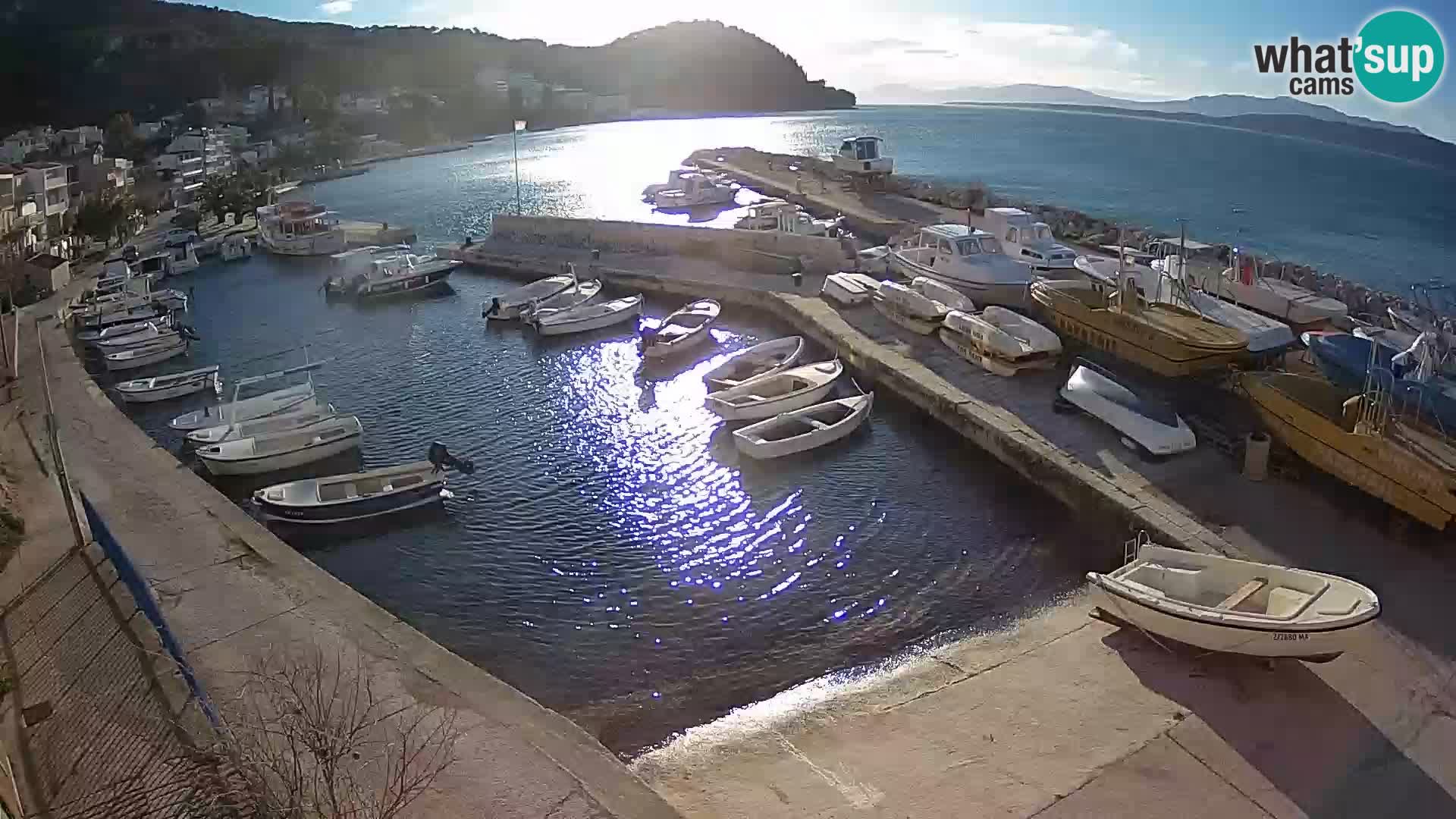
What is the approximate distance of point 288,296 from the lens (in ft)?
103

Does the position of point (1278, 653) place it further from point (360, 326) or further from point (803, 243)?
→ point (360, 326)

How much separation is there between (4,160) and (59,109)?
126ft

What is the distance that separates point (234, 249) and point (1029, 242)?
3163cm

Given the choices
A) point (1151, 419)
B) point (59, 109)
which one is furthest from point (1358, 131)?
point (59, 109)

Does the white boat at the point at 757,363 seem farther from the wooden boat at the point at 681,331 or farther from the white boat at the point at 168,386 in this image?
the white boat at the point at 168,386

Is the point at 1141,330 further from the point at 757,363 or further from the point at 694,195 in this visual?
the point at 694,195

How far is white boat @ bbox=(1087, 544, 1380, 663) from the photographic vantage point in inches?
347

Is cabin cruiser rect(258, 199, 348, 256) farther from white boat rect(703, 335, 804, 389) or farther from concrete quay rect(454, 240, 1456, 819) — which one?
concrete quay rect(454, 240, 1456, 819)

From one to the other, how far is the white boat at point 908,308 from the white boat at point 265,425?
41.2 ft

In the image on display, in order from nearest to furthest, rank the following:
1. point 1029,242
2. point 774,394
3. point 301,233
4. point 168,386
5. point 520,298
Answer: point 774,394 → point 168,386 → point 1029,242 → point 520,298 → point 301,233

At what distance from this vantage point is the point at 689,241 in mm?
31328

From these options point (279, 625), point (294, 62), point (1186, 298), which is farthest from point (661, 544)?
point (294, 62)

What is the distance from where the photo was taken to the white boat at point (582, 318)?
24.6 m

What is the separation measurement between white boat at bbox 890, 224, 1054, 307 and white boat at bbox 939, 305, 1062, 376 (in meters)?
2.34
